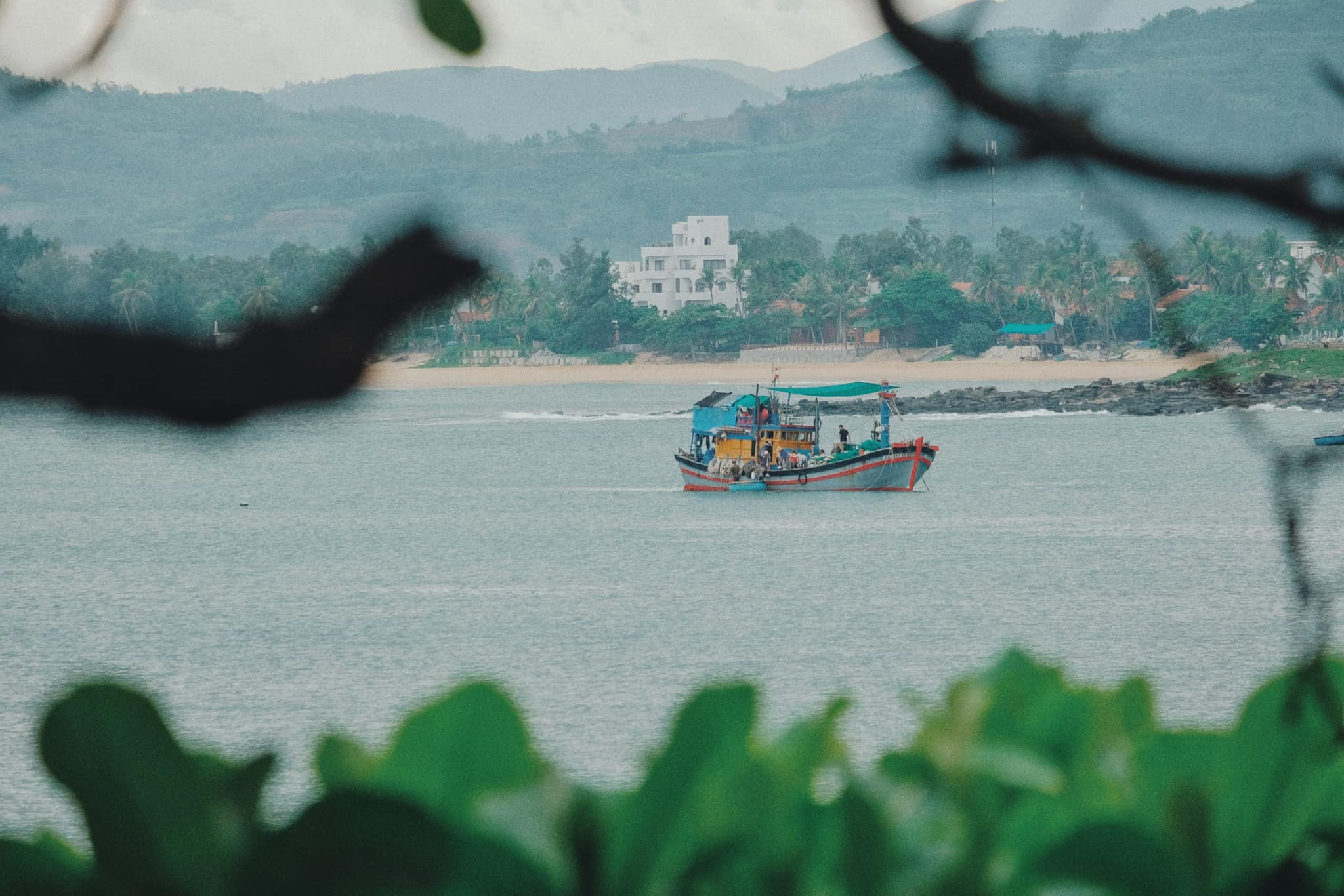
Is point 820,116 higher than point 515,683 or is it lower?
higher

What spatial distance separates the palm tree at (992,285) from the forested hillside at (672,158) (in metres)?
3.44

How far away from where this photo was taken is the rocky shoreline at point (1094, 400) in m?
69.2

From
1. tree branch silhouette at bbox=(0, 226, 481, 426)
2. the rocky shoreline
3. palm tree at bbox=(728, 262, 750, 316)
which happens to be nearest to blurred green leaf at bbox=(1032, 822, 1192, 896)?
tree branch silhouette at bbox=(0, 226, 481, 426)

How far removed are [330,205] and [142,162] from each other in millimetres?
70888

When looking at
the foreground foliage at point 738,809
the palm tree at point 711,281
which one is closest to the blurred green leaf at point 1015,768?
the foreground foliage at point 738,809

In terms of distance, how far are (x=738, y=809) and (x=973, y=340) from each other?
93.8 m

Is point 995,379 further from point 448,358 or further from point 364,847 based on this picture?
point 364,847

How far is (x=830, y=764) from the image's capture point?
105cm

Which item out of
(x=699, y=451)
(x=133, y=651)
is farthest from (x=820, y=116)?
(x=133, y=651)

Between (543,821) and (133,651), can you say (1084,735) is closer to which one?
(543,821)

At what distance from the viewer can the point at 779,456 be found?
43.6 meters

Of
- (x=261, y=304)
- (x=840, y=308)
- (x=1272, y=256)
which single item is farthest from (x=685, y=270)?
(x=261, y=304)

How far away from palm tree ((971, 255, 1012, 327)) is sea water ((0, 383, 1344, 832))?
114 feet

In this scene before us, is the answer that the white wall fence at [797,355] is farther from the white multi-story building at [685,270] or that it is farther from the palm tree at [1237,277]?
the palm tree at [1237,277]
